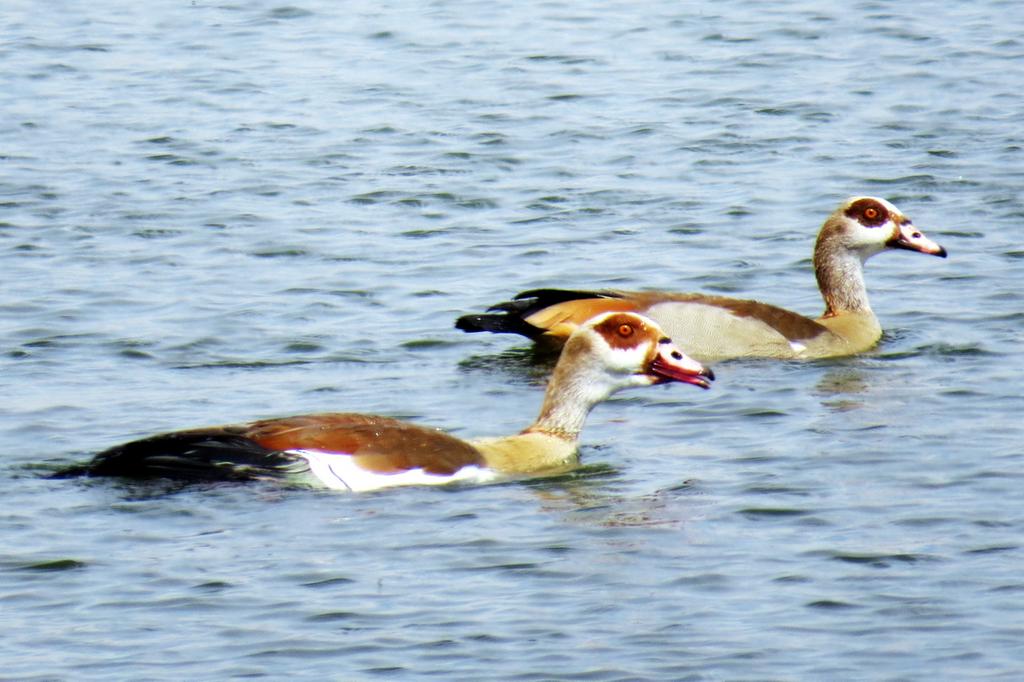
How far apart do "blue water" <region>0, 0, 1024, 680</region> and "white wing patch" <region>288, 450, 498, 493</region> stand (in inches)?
3.9

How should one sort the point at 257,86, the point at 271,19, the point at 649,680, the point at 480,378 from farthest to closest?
the point at 271,19, the point at 257,86, the point at 480,378, the point at 649,680

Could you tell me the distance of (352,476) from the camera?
11.1 meters

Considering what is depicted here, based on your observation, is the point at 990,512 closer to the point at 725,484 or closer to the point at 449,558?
the point at 725,484

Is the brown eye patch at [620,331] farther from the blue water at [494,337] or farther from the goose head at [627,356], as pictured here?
the blue water at [494,337]

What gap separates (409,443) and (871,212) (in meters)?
5.45

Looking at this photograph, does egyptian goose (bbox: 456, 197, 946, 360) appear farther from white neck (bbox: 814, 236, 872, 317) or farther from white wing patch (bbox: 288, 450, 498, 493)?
white wing patch (bbox: 288, 450, 498, 493)

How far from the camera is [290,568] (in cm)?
988

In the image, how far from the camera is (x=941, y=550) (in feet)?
33.1

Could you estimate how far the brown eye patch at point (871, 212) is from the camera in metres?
15.6

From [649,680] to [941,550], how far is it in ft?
6.90

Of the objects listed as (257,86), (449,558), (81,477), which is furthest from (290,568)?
(257,86)

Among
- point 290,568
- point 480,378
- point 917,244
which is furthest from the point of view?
point 917,244

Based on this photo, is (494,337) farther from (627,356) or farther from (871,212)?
(627,356)

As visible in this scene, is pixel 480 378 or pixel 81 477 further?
pixel 480 378
